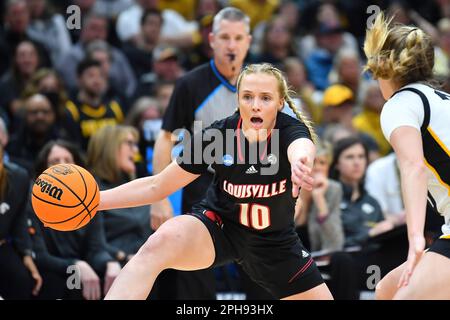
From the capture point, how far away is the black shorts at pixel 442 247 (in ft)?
15.2

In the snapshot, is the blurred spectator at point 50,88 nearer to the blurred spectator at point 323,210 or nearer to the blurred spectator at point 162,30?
the blurred spectator at point 162,30

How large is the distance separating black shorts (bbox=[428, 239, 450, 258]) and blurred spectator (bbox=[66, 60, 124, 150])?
5698 millimetres

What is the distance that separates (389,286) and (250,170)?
107 centimetres

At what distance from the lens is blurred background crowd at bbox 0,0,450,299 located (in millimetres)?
7594

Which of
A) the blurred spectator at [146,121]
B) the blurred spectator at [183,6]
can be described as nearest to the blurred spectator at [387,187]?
the blurred spectator at [146,121]

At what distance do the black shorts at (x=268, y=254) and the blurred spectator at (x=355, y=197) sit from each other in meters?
2.95

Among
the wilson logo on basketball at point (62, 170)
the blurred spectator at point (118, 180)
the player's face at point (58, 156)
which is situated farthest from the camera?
the blurred spectator at point (118, 180)

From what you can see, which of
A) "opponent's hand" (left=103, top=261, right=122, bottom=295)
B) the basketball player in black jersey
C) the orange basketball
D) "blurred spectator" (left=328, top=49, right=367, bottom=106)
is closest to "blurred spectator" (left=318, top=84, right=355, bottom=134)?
"blurred spectator" (left=328, top=49, right=367, bottom=106)

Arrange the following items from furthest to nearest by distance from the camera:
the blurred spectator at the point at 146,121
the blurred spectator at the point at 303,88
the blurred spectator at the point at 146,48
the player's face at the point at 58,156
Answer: the blurred spectator at the point at 146,48 → the blurred spectator at the point at 303,88 → the blurred spectator at the point at 146,121 → the player's face at the point at 58,156

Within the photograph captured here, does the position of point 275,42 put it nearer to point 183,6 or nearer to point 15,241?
point 183,6

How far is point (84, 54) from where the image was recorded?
446 inches
